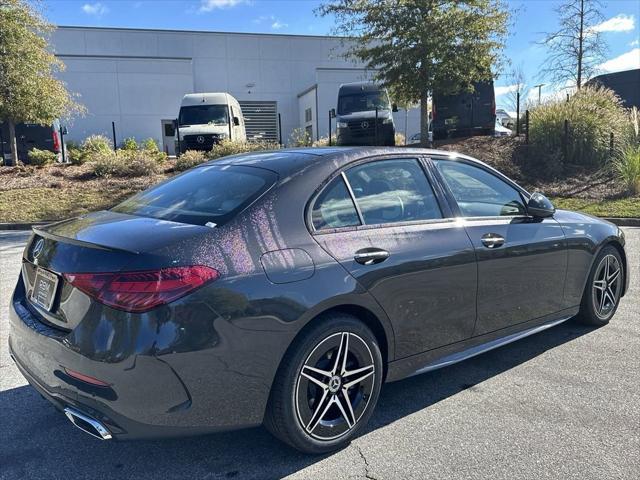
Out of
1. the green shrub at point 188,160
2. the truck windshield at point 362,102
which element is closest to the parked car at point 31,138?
the green shrub at point 188,160

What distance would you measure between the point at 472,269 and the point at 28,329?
2.55 metres

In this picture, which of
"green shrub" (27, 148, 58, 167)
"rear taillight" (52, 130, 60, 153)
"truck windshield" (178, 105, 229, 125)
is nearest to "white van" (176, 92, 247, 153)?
"truck windshield" (178, 105, 229, 125)

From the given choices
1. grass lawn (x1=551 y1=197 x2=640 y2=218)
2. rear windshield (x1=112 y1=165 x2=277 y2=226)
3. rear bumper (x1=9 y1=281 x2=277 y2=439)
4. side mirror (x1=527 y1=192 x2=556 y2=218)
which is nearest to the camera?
rear bumper (x1=9 y1=281 x2=277 y2=439)

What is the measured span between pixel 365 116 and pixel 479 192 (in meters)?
14.8

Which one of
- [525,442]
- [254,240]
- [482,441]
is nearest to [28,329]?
[254,240]

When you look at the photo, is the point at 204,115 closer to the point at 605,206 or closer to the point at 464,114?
the point at 464,114

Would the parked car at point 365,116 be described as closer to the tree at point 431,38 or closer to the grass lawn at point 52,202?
the tree at point 431,38

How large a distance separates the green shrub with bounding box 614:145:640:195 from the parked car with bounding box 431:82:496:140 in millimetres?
5793

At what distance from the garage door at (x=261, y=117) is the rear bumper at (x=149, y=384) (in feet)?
113

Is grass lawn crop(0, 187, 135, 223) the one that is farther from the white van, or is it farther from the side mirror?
the side mirror

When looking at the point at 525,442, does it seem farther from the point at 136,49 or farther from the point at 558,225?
the point at 136,49

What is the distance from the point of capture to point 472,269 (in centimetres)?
339

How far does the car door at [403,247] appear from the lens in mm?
2908

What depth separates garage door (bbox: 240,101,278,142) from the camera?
36125 mm
